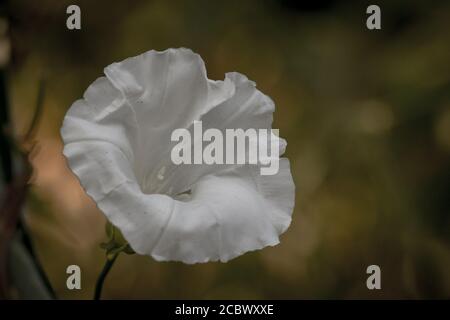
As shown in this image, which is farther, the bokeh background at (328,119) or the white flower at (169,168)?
the bokeh background at (328,119)

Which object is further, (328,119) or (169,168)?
(328,119)

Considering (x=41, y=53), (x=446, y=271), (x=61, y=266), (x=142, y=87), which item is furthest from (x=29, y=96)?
(x=446, y=271)

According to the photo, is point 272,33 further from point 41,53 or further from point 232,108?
point 232,108

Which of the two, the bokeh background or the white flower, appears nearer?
the white flower
